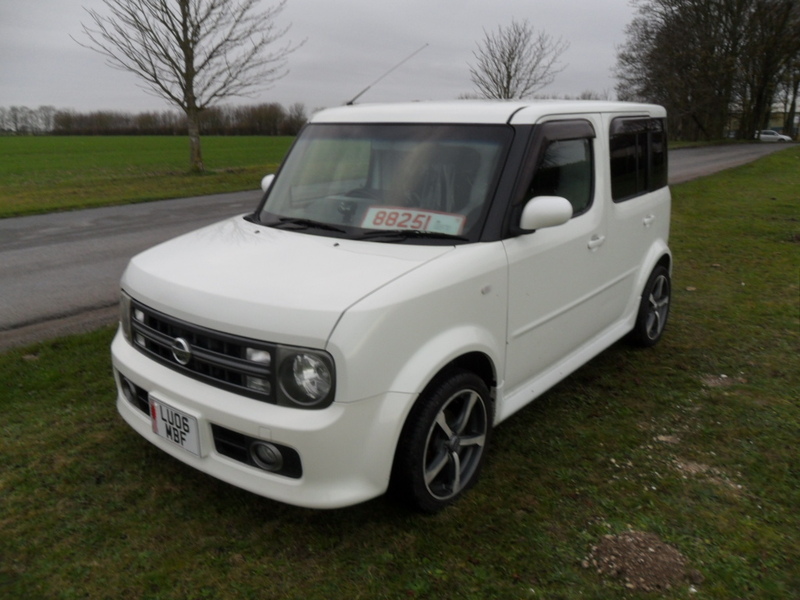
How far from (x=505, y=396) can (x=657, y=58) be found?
45.4m

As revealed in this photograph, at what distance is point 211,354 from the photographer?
2775 millimetres

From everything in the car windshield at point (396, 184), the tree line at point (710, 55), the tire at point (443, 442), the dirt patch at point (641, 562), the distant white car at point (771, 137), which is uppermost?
the tree line at point (710, 55)

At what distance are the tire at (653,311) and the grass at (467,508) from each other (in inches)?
12.8

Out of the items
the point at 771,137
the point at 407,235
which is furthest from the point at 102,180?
the point at 771,137

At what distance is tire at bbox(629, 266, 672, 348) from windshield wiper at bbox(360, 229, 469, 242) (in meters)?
2.35

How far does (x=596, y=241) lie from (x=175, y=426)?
263 centimetres

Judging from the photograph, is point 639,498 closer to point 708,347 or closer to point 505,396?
point 505,396

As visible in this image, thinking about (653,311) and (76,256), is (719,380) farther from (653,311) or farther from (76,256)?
(76,256)

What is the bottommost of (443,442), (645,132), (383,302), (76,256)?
(443,442)

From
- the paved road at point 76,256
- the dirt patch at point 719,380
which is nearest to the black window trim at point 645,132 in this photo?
the dirt patch at point 719,380

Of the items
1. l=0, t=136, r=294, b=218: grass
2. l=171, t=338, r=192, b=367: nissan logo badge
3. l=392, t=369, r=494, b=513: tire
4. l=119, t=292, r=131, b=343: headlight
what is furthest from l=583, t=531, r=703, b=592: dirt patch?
l=0, t=136, r=294, b=218: grass

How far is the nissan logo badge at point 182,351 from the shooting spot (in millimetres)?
2844

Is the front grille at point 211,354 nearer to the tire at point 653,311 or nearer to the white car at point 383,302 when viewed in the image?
the white car at point 383,302

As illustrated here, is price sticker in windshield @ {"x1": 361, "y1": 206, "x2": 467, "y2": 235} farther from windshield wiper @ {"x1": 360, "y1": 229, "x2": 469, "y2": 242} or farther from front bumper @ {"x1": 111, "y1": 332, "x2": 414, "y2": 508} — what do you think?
front bumper @ {"x1": 111, "y1": 332, "x2": 414, "y2": 508}
